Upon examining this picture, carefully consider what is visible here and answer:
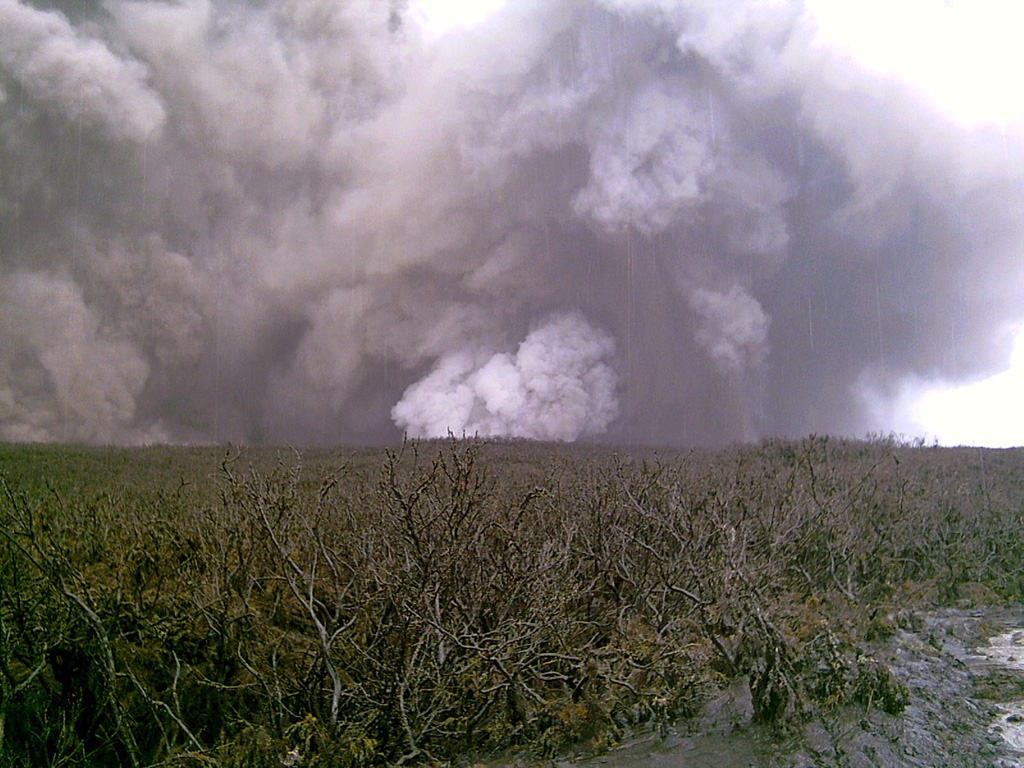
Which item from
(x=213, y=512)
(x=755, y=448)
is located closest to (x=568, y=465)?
(x=213, y=512)

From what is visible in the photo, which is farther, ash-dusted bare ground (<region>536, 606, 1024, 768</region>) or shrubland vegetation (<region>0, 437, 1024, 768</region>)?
shrubland vegetation (<region>0, 437, 1024, 768</region>)

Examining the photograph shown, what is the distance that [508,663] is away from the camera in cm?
594

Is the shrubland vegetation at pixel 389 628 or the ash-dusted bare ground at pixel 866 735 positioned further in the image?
the shrubland vegetation at pixel 389 628

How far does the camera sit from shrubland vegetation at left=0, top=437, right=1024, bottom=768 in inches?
206

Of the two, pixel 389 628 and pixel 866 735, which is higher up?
pixel 389 628

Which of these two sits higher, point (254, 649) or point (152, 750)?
point (254, 649)

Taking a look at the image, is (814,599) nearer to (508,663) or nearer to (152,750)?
(508,663)

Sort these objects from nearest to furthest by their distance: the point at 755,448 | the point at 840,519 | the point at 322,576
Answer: the point at 322,576, the point at 840,519, the point at 755,448

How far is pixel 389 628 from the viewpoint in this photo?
5.63m

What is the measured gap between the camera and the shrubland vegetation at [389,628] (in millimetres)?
5223

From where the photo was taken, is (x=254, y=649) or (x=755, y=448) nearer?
(x=254, y=649)

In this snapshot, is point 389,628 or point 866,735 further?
point 389,628

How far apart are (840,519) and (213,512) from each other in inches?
309


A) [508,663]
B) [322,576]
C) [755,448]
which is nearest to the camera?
[508,663]
